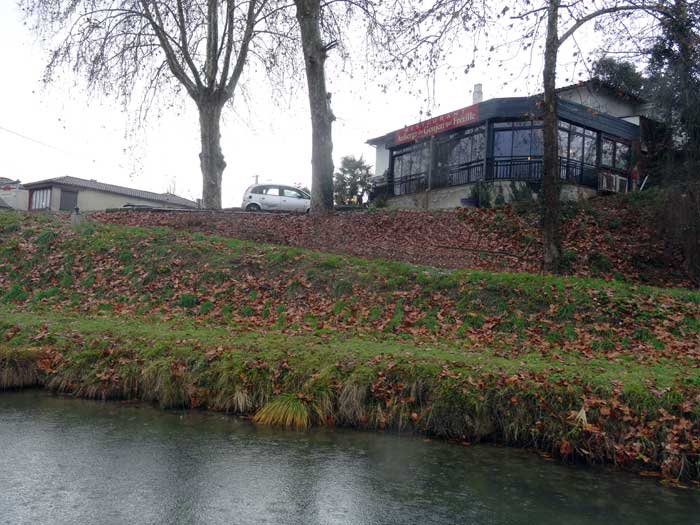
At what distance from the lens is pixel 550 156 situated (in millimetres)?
13922

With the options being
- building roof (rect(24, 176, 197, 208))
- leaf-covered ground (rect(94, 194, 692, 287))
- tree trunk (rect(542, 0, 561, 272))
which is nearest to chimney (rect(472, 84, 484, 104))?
leaf-covered ground (rect(94, 194, 692, 287))

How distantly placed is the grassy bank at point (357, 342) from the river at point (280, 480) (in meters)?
0.47

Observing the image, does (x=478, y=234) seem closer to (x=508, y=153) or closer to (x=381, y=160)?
(x=508, y=153)

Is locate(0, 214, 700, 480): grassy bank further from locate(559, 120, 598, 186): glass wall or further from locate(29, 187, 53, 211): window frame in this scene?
locate(29, 187, 53, 211): window frame

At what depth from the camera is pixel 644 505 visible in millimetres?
6023

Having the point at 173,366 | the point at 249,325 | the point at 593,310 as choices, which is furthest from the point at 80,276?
the point at 593,310

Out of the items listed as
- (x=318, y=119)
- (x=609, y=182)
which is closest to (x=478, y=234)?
(x=318, y=119)

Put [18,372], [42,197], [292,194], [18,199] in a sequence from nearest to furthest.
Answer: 1. [18,372]
2. [292,194]
3. [42,197]
4. [18,199]

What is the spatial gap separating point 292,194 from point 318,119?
29.9ft

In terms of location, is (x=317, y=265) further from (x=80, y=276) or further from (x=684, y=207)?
(x=684, y=207)

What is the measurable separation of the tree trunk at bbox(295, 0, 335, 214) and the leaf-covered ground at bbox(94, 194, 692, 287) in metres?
0.78

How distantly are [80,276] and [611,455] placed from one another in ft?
37.3

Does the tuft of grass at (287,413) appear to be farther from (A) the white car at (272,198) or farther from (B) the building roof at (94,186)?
(B) the building roof at (94,186)

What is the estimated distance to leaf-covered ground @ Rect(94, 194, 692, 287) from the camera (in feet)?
49.8
